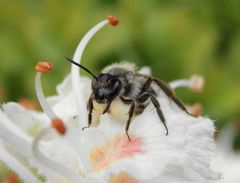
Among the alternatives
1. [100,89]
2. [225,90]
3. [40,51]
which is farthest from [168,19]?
[100,89]

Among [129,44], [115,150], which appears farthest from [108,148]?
[129,44]

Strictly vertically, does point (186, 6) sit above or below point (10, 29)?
above

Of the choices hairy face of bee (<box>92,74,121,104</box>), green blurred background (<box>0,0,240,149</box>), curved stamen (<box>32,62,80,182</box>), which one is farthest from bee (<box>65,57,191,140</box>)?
green blurred background (<box>0,0,240,149</box>)

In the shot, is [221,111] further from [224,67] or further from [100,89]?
[100,89]

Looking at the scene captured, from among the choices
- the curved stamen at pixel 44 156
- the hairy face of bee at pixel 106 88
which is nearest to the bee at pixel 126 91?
the hairy face of bee at pixel 106 88

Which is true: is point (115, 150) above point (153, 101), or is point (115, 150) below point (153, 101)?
below

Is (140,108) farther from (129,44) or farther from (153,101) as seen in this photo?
(129,44)
